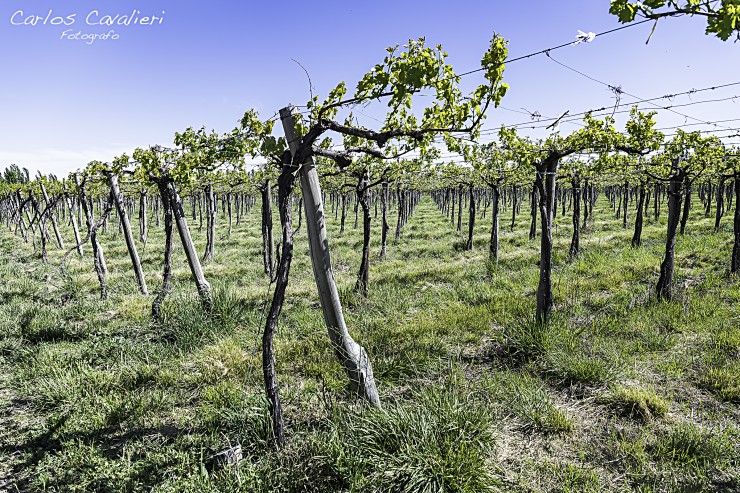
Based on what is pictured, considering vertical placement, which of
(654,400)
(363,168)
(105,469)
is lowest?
(105,469)

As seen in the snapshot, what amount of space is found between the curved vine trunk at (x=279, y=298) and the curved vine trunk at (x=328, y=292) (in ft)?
1.50

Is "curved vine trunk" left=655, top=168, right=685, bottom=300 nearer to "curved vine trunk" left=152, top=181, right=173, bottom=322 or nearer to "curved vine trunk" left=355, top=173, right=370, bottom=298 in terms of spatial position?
"curved vine trunk" left=355, top=173, right=370, bottom=298

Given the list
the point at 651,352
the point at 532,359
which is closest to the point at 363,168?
the point at 532,359

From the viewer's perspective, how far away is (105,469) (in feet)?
11.4

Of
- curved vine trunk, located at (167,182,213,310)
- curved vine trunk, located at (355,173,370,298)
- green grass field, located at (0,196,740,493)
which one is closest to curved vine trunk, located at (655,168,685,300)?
green grass field, located at (0,196,740,493)

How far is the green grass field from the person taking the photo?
3320 millimetres

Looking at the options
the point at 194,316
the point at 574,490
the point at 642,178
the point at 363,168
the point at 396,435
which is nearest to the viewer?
the point at 574,490

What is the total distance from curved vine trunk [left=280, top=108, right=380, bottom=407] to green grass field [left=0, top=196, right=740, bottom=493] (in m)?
0.30

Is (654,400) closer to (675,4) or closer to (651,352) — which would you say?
(651,352)

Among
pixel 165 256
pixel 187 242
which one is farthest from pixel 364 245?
pixel 165 256

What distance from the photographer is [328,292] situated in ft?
13.9

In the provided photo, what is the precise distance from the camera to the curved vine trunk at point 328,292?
4.07 m

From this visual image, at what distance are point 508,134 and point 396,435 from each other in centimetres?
598

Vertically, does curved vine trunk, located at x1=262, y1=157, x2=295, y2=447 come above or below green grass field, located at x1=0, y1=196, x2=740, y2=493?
above
